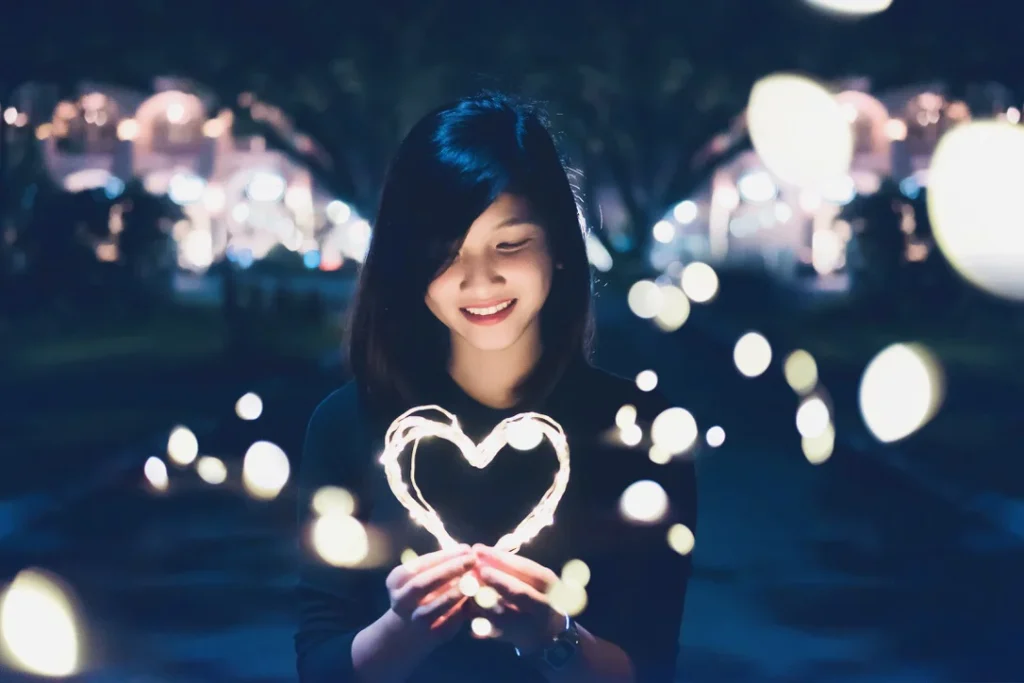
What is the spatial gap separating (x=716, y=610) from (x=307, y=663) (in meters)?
3.64

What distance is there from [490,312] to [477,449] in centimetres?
27

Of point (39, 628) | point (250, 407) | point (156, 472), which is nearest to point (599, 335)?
point (39, 628)

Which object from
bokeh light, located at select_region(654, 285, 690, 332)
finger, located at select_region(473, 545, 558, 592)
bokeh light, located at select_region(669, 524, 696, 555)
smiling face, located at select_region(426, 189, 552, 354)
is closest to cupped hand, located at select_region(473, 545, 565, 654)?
finger, located at select_region(473, 545, 558, 592)

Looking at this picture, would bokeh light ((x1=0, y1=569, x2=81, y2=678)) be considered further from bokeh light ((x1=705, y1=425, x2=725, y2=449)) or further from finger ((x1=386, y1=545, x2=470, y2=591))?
bokeh light ((x1=705, y1=425, x2=725, y2=449))

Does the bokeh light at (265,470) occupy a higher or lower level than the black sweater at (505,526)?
higher

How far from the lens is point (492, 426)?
2539 mm

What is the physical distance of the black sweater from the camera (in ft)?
7.95

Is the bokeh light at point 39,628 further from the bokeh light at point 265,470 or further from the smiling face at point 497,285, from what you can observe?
the bokeh light at point 265,470

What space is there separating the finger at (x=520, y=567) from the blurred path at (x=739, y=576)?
4.37ft

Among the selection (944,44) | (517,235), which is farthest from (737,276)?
(517,235)

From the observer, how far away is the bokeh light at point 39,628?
4.24 meters

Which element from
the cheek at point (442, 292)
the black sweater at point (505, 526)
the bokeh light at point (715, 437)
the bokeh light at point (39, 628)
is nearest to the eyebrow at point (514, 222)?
the cheek at point (442, 292)

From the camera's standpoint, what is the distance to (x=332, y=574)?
2.46 meters

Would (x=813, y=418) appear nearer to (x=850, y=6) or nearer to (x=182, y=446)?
(x=850, y=6)
